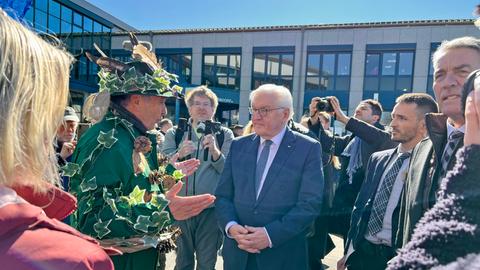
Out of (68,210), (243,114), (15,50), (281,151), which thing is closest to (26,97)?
(15,50)

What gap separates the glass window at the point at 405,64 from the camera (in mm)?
18492

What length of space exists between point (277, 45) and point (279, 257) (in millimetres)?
18901

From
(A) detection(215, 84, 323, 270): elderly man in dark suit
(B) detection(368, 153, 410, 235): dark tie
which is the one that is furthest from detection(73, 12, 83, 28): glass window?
(B) detection(368, 153, 410, 235): dark tie

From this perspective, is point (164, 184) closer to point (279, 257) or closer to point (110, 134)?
point (110, 134)

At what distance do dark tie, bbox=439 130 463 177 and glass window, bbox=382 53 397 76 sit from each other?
18766 mm

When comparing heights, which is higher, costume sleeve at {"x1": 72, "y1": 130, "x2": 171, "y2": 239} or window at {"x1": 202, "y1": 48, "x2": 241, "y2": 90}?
window at {"x1": 202, "y1": 48, "x2": 241, "y2": 90}

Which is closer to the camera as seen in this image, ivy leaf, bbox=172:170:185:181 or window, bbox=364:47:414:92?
ivy leaf, bbox=172:170:185:181

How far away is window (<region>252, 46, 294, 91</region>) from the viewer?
2036cm

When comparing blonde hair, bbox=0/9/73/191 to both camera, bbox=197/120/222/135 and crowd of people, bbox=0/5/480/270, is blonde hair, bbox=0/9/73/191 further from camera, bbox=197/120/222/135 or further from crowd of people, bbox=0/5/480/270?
camera, bbox=197/120/222/135

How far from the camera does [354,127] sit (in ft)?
12.0

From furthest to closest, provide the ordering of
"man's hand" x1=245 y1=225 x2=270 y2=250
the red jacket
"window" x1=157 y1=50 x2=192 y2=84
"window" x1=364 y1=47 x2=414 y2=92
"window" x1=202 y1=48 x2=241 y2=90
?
1. "window" x1=157 y1=50 x2=192 y2=84
2. "window" x1=202 y1=48 x2=241 y2=90
3. "window" x1=364 y1=47 x2=414 y2=92
4. "man's hand" x1=245 y1=225 x2=270 y2=250
5. the red jacket

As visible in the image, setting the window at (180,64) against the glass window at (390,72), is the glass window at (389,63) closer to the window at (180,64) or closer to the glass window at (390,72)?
the glass window at (390,72)

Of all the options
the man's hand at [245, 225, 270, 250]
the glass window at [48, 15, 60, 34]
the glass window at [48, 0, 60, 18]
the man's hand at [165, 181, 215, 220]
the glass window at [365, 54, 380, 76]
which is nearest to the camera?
the man's hand at [165, 181, 215, 220]

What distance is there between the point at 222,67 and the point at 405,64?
10.3m
